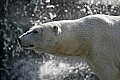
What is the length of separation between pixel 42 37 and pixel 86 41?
0.47 meters

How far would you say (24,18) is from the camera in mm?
9805

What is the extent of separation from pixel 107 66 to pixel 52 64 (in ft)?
12.9

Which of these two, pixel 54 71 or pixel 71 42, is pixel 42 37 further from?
pixel 54 71

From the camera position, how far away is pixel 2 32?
9.86 metres

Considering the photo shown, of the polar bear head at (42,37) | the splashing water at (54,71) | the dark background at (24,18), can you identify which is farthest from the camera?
the dark background at (24,18)

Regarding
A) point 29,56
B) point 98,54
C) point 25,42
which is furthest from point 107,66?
point 29,56

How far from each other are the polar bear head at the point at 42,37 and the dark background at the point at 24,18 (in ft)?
13.5

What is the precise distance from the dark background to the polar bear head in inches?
162

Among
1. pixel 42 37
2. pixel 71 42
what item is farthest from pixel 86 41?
pixel 42 37

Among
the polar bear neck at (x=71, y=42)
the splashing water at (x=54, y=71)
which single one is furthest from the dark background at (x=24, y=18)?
the polar bear neck at (x=71, y=42)

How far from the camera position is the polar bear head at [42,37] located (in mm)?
4805

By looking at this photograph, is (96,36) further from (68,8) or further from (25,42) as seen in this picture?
(68,8)

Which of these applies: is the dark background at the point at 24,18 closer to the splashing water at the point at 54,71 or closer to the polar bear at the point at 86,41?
the splashing water at the point at 54,71

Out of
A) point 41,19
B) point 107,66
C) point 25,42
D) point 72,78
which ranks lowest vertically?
point 72,78
